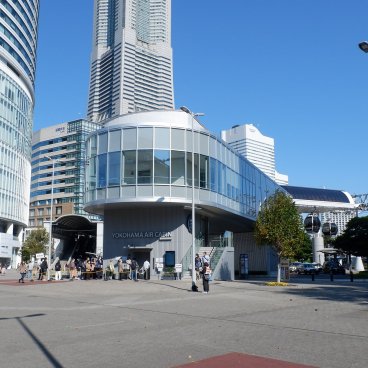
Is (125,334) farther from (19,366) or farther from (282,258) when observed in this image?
(282,258)

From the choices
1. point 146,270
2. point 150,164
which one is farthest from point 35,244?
point 150,164

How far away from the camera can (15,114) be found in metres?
84.1

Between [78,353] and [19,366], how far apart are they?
1.24 metres

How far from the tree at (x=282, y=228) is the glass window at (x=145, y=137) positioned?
9500mm

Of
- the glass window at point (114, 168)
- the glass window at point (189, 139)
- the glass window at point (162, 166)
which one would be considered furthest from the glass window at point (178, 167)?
the glass window at point (114, 168)

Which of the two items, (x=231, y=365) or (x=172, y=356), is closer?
(x=231, y=365)

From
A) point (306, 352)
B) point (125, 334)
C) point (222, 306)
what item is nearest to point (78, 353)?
point (125, 334)

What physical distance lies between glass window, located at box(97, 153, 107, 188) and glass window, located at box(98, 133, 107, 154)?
411mm

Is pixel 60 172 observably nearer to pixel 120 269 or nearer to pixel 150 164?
pixel 150 164

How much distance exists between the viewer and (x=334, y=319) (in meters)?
13.4

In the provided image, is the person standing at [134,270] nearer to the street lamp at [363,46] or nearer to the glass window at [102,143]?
the glass window at [102,143]

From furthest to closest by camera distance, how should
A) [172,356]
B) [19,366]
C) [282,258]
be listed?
[282,258] < [172,356] < [19,366]

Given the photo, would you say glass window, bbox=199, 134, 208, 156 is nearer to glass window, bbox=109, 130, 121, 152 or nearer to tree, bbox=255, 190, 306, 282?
glass window, bbox=109, 130, 121, 152

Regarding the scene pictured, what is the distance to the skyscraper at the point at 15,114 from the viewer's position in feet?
263
